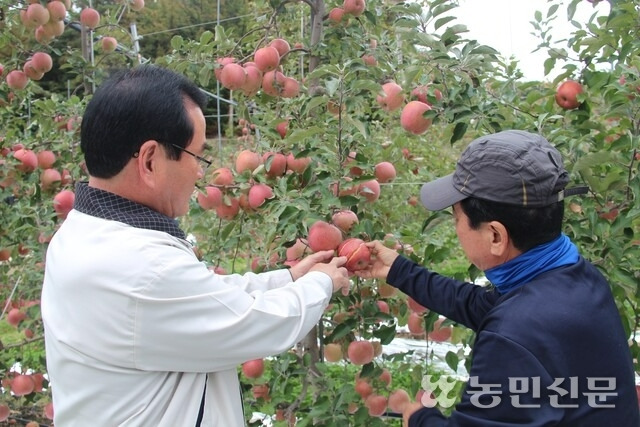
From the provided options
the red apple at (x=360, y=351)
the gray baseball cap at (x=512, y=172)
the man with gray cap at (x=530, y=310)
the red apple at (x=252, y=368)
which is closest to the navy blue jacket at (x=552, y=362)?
the man with gray cap at (x=530, y=310)

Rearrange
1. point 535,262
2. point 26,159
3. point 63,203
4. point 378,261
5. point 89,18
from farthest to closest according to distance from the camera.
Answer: point 89,18 → point 26,159 → point 63,203 → point 378,261 → point 535,262

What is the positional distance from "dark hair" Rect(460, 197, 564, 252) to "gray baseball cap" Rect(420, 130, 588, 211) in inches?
0.7

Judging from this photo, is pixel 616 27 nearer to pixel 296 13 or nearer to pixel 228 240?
pixel 228 240

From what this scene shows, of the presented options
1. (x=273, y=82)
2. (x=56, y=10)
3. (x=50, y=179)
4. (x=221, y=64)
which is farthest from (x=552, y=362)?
(x=56, y=10)

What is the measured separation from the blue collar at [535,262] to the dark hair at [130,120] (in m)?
0.55

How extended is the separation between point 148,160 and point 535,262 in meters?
0.63

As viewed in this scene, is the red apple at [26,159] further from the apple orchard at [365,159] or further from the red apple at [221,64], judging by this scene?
→ the red apple at [221,64]

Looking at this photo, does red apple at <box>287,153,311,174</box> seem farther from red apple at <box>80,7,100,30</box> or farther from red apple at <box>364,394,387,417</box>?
red apple at <box>80,7,100,30</box>

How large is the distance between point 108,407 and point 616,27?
1.36 meters

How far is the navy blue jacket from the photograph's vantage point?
878 millimetres

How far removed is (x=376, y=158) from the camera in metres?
1.82

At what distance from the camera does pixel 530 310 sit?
0.92 m

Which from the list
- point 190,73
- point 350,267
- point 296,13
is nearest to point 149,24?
point 296,13

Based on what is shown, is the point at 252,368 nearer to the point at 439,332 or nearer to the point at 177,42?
the point at 439,332
